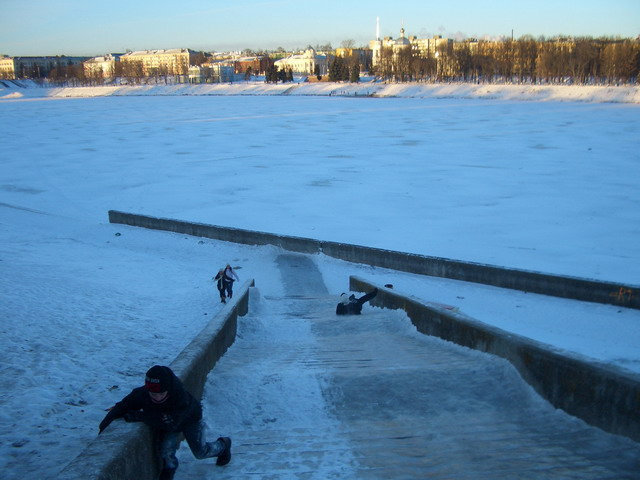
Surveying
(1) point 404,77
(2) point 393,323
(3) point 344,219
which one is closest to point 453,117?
(3) point 344,219

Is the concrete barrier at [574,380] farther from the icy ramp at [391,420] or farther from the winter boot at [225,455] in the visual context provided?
the winter boot at [225,455]

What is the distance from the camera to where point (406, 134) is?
3744 cm

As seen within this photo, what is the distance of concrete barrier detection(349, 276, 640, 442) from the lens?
160 inches

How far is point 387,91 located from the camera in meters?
87.5

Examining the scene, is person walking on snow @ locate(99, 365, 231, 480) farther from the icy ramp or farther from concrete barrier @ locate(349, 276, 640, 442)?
concrete barrier @ locate(349, 276, 640, 442)

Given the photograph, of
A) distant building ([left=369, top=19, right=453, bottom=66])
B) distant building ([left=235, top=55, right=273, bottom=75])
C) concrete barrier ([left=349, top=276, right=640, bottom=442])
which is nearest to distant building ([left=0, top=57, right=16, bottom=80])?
distant building ([left=235, top=55, right=273, bottom=75])

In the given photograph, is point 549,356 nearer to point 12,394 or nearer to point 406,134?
point 12,394

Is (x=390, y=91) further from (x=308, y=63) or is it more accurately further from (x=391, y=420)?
(x=391, y=420)

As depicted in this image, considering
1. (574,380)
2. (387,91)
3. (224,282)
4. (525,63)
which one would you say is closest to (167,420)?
(574,380)

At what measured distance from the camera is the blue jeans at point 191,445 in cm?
373

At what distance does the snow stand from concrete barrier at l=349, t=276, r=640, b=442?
5.90 ft

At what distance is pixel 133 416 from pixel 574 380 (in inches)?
120

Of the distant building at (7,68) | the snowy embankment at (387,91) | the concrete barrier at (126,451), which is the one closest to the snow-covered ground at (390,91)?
the snowy embankment at (387,91)

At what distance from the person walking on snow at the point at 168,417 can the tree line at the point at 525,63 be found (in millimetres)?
82782
